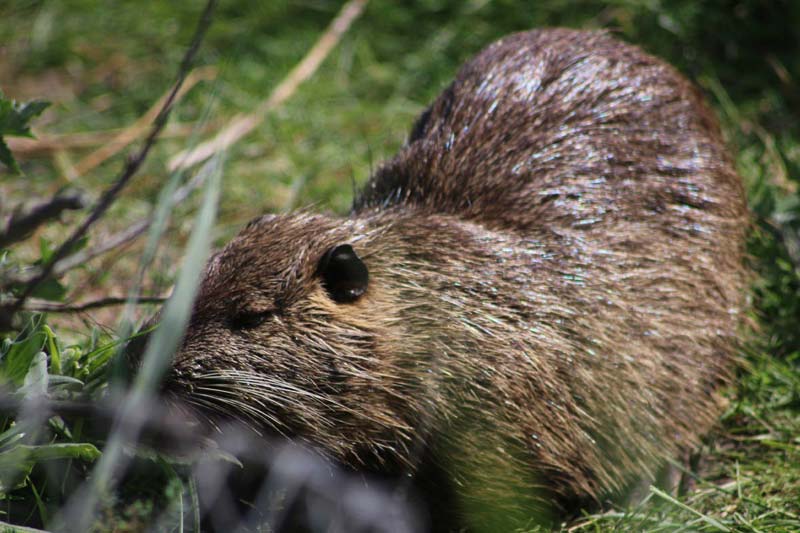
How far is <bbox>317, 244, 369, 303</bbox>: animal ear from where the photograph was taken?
2.52 meters

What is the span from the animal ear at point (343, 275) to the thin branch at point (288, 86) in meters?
1.97

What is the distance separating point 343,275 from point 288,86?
2.82 metres

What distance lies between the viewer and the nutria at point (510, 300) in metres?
2.45

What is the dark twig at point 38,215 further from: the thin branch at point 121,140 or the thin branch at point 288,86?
the thin branch at point 121,140

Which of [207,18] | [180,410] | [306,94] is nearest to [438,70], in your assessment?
[306,94]

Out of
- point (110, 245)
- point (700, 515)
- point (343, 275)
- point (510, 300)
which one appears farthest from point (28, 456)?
point (700, 515)

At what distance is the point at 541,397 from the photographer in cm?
262

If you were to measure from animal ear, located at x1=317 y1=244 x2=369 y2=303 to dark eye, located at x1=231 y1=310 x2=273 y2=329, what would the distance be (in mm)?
191

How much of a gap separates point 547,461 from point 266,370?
0.85 metres

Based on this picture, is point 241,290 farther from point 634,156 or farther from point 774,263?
point 774,263

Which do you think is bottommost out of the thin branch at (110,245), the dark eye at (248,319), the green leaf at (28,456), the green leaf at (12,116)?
the green leaf at (28,456)

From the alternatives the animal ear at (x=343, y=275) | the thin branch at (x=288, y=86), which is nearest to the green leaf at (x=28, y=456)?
the animal ear at (x=343, y=275)

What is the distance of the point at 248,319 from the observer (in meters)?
2.45

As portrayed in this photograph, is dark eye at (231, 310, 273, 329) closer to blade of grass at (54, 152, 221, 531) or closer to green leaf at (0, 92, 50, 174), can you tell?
green leaf at (0, 92, 50, 174)
